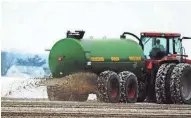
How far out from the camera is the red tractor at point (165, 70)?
23.5 m

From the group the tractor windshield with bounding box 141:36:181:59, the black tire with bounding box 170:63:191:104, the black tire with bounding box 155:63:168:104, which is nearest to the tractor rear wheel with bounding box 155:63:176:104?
the black tire with bounding box 155:63:168:104

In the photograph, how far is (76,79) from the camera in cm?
2281

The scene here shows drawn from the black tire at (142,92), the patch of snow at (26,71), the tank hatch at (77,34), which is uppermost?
the tank hatch at (77,34)

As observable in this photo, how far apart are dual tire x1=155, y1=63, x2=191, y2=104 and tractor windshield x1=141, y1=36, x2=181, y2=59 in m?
0.98

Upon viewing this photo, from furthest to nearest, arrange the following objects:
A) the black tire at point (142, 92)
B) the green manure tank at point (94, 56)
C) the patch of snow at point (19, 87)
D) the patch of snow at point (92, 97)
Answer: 1. the patch of snow at point (92, 97)
2. the black tire at point (142, 92)
3. the green manure tank at point (94, 56)
4. the patch of snow at point (19, 87)

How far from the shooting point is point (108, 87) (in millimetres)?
22609

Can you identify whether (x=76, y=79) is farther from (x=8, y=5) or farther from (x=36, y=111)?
(x=36, y=111)

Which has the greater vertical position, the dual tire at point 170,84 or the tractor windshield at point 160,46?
the tractor windshield at point 160,46

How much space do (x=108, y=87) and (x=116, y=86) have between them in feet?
1.94

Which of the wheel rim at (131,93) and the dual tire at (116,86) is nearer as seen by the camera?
the dual tire at (116,86)

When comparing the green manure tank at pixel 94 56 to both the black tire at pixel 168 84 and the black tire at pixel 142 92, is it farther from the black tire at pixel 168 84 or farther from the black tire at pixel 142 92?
the black tire at pixel 168 84

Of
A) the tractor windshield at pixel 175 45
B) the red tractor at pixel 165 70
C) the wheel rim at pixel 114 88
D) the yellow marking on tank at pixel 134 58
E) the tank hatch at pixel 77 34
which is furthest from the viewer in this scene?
the tractor windshield at pixel 175 45

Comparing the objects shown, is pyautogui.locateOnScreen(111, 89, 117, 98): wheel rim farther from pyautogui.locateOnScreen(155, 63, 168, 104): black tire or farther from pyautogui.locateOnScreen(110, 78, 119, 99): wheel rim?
pyautogui.locateOnScreen(155, 63, 168, 104): black tire

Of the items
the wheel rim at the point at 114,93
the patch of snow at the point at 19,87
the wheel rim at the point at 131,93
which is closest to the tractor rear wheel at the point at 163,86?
the wheel rim at the point at 131,93
